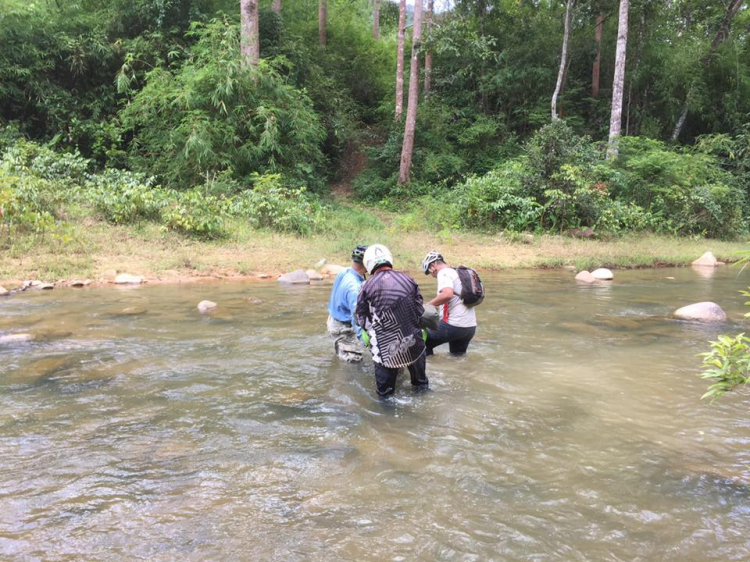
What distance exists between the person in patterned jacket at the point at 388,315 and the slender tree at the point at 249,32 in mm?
15078

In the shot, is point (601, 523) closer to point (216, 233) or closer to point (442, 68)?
point (216, 233)

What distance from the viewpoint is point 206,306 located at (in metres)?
8.69

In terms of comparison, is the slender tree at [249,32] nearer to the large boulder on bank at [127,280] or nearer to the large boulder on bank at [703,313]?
the large boulder on bank at [127,280]

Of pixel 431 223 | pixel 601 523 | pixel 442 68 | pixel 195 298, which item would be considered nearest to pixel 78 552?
pixel 601 523

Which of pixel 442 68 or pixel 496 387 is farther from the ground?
pixel 442 68

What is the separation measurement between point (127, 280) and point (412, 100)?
13.4 meters

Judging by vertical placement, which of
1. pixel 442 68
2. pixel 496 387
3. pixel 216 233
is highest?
pixel 442 68

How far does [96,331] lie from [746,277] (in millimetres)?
15110

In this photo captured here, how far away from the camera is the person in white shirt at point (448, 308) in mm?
5902

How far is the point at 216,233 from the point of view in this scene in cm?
1331

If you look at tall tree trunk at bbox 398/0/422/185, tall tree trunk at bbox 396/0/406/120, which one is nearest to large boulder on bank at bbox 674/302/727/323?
tall tree trunk at bbox 398/0/422/185

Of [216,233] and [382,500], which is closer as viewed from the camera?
[382,500]

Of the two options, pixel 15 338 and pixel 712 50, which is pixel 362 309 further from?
pixel 712 50

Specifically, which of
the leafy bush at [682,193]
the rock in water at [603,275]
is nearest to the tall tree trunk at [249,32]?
the rock in water at [603,275]
